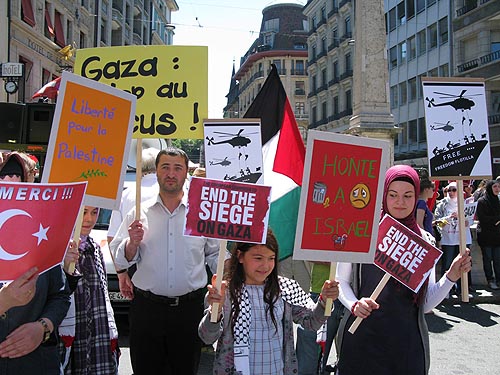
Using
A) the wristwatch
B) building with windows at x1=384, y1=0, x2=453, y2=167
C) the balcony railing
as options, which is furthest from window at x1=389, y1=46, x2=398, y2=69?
the wristwatch

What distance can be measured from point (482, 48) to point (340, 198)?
104ft

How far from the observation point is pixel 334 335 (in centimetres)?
455

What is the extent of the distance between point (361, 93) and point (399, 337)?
10572 millimetres

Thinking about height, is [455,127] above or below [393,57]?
below

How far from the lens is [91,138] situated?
9.78 ft

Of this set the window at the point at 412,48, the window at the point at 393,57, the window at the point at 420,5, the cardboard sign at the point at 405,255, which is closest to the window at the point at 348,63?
the window at the point at 393,57

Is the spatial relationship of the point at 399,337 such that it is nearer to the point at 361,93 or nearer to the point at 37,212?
the point at 37,212

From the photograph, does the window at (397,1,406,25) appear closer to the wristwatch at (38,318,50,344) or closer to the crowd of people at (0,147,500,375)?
the crowd of people at (0,147,500,375)

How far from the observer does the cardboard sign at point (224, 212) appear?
284 cm

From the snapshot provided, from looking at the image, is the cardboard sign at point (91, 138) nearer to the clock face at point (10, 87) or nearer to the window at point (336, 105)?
the clock face at point (10, 87)

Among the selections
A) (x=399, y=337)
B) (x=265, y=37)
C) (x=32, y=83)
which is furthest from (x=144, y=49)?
(x=265, y=37)

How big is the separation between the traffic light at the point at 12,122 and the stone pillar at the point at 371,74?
7.16 meters

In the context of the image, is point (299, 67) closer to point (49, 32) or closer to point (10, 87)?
point (49, 32)

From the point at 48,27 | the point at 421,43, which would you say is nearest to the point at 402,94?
the point at 421,43
